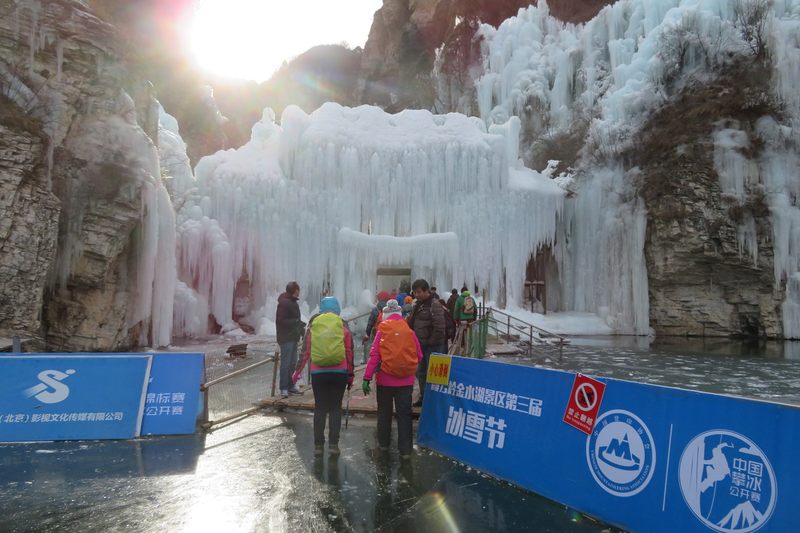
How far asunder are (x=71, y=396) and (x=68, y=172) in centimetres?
1001

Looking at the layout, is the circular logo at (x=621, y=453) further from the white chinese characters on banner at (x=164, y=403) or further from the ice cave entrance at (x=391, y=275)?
the ice cave entrance at (x=391, y=275)

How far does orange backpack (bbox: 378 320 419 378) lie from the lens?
16.2ft

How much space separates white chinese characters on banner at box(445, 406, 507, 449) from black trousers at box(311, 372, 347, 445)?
45.3 inches

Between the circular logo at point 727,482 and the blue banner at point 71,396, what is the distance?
5.46 meters

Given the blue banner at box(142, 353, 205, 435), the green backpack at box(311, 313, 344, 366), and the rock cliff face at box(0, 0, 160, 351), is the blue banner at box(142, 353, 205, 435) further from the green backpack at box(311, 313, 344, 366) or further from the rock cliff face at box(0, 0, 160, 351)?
the rock cliff face at box(0, 0, 160, 351)

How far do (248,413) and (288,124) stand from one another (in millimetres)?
18201

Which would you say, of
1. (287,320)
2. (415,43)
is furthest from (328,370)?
(415,43)

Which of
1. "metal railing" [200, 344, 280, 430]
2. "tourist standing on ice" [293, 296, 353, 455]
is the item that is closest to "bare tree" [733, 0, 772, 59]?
"metal railing" [200, 344, 280, 430]

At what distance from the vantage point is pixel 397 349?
4930mm

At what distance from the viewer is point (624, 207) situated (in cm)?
2544

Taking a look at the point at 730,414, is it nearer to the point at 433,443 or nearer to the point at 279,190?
the point at 433,443

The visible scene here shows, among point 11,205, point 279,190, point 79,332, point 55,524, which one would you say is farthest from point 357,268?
point 55,524

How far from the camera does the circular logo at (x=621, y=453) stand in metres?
3.30

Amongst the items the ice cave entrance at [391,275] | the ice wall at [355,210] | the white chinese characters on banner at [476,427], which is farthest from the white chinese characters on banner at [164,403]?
the ice wall at [355,210]
